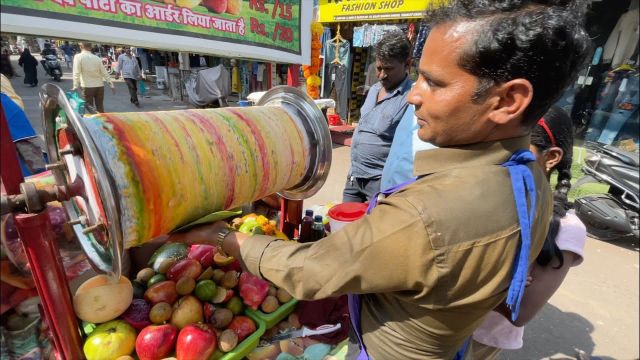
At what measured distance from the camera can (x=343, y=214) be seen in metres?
1.87

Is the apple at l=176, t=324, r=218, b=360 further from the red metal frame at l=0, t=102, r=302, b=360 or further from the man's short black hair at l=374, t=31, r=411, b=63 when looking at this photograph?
the man's short black hair at l=374, t=31, r=411, b=63

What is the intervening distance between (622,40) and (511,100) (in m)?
7.94

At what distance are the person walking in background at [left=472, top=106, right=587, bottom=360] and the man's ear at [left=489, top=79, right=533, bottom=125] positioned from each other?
0.73 metres

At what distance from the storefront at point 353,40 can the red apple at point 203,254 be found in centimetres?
650

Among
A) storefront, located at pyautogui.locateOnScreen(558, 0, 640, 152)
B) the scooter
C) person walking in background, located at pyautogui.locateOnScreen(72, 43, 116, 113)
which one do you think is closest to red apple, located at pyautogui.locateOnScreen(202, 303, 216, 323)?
the scooter

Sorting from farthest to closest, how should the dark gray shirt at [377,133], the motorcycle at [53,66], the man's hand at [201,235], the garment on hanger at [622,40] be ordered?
the motorcycle at [53,66] < the garment on hanger at [622,40] < the dark gray shirt at [377,133] < the man's hand at [201,235]

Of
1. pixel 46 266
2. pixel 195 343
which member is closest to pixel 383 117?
pixel 195 343

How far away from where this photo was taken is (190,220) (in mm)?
1290

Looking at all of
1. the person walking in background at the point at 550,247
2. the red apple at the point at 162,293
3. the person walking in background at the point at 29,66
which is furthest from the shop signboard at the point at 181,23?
the person walking in background at the point at 29,66

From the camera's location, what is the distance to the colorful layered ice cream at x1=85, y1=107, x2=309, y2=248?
1047 mm

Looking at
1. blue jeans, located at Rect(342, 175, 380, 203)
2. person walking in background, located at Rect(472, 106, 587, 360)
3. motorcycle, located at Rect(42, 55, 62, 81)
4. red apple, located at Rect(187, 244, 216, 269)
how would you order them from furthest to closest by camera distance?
motorcycle, located at Rect(42, 55, 62, 81)
blue jeans, located at Rect(342, 175, 380, 203)
red apple, located at Rect(187, 244, 216, 269)
person walking in background, located at Rect(472, 106, 587, 360)

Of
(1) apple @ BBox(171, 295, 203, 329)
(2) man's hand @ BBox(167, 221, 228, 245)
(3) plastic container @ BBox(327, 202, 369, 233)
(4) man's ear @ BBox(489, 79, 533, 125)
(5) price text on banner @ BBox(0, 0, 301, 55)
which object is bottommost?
(1) apple @ BBox(171, 295, 203, 329)

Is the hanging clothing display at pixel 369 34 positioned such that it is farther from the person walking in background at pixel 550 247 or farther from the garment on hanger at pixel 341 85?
the person walking in background at pixel 550 247

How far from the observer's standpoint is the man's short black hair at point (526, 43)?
0.76 m
